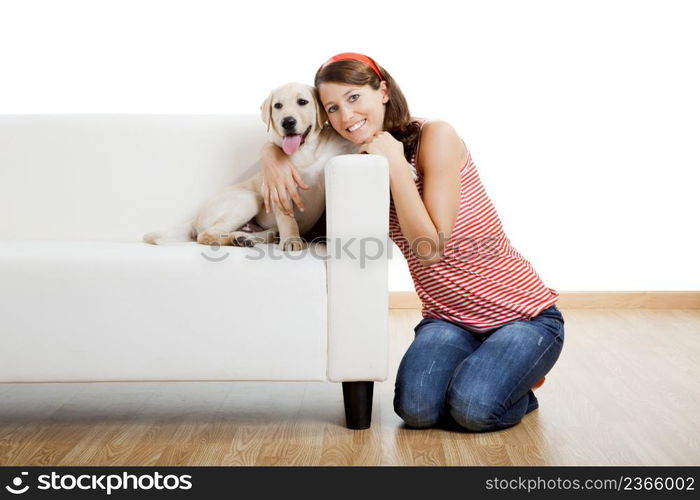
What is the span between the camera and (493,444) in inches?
72.8

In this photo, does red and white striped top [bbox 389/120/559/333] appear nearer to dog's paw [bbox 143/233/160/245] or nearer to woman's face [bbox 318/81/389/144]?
woman's face [bbox 318/81/389/144]

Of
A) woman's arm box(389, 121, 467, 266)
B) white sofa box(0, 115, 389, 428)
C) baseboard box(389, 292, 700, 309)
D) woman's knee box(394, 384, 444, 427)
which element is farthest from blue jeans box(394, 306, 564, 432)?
baseboard box(389, 292, 700, 309)

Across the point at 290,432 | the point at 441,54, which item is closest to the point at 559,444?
the point at 290,432

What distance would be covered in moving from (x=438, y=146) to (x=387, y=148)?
0.12 m

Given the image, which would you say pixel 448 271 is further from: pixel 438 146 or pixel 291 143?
pixel 291 143

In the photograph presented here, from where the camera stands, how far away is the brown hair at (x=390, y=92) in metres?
1.99

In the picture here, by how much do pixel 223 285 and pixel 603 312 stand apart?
235 centimetres

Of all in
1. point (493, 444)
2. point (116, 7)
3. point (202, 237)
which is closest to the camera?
point (493, 444)

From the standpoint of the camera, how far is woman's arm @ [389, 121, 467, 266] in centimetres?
193

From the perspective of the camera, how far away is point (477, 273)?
2.05 m

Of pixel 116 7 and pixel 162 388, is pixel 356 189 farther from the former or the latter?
pixel 116 7

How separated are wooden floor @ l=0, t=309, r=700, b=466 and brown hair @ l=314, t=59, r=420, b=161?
681 millimetres

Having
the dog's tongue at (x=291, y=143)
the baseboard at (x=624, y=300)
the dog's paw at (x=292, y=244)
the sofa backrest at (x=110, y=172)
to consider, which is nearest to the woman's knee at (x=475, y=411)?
the dog's paw at (x=292, y=244)

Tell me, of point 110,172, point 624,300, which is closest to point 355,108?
point 110,172
